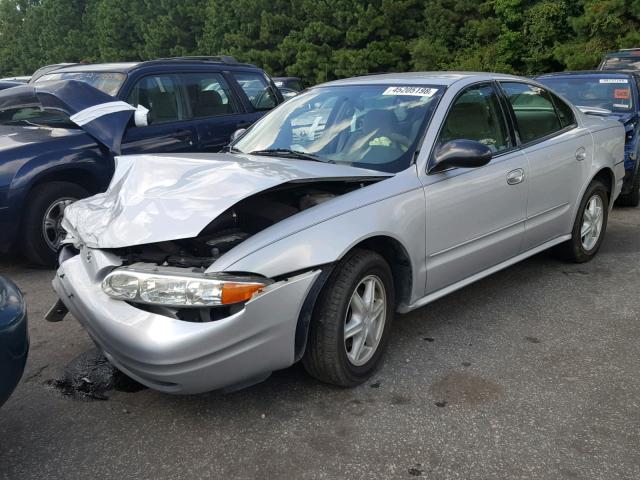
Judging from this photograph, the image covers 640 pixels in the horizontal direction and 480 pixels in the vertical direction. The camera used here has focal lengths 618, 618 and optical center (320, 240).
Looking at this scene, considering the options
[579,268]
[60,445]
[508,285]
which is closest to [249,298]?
[60,445]

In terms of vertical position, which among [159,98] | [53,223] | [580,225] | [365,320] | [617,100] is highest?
[159,98]

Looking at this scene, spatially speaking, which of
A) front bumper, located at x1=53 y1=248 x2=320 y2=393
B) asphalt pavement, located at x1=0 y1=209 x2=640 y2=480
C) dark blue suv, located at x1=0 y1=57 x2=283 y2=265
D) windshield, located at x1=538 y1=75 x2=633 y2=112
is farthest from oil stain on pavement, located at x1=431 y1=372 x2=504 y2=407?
windshield, located at x1=538 y1=75 x2=633 y2=112

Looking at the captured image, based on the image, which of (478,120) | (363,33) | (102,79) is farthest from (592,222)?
(363,33)

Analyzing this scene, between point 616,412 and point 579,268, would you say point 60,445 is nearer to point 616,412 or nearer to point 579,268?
point 616,412

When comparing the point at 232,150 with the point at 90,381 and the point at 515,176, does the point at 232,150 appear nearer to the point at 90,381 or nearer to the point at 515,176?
the point at 90,381

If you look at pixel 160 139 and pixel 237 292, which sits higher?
pixel 160 139

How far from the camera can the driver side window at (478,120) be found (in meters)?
3.85

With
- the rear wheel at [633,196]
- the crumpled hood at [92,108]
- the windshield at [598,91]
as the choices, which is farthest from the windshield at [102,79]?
the rear wheel at [633,196]

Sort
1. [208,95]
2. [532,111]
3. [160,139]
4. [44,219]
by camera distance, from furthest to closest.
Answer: [208,95], [160,139], [44,219], [532,111]

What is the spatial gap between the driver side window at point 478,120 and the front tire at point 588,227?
3.89 ft

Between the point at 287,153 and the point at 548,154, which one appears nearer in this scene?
the point at 287,153

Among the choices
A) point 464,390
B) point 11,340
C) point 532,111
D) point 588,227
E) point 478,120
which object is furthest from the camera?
point 588,227

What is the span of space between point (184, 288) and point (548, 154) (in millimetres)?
2998

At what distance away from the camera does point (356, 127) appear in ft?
12.7
